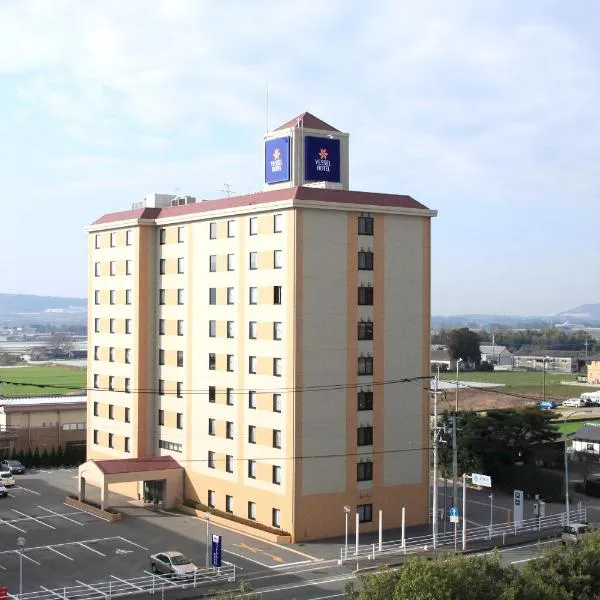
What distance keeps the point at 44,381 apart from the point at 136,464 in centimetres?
10820

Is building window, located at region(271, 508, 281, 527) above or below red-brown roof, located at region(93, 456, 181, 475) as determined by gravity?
below

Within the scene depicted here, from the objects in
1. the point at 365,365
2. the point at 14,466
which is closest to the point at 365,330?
the point at 365,365

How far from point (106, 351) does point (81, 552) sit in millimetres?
20443

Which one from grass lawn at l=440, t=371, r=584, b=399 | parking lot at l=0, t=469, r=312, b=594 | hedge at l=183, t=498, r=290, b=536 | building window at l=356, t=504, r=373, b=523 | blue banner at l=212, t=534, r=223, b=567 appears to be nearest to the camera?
blue banner at l=212, t=534, r=223, b=567

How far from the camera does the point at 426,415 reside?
52.3m

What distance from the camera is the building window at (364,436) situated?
49531 mm

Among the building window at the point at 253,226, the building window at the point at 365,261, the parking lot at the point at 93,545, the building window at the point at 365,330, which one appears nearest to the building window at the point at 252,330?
the building window at the point at 253,226

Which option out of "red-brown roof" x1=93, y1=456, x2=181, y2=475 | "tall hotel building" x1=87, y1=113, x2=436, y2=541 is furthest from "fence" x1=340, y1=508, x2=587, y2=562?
"red-brown roof" x1=93, y1=456, x2=181, y2=475

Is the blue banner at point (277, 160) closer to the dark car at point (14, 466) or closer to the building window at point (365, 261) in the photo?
the building window at point (365, 261)

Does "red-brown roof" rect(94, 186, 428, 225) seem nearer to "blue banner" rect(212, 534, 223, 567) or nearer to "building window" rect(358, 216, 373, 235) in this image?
"building window" rect(358, 216, 373, 235)

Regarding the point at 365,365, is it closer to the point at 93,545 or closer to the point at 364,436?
the point at 364,436

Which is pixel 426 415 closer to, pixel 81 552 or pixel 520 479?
pixel 520 479

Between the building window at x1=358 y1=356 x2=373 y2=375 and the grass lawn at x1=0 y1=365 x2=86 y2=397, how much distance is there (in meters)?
78.4

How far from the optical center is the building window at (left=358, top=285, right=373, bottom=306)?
4994 centimetres
